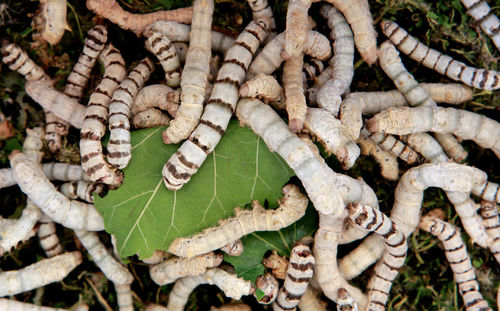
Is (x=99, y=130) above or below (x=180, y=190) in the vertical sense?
above

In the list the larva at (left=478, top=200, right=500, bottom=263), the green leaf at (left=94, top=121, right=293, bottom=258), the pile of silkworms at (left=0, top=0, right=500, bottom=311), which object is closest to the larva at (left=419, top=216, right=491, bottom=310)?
the pile of silkworms at (left=0, top=0, right=500, bottom=311)

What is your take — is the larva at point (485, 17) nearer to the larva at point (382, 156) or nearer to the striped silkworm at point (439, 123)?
the striped silkworm at point (439, 123)

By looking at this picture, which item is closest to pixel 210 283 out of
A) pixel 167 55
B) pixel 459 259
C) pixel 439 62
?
pixel 167 55

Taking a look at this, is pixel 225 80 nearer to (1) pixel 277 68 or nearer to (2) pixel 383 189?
(1) pixel 277 68

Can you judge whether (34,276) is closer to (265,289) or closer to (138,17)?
(265,289)

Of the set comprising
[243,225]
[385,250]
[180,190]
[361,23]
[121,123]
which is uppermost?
[361,23]

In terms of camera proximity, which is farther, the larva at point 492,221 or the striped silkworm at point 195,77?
the larva at point 492,221

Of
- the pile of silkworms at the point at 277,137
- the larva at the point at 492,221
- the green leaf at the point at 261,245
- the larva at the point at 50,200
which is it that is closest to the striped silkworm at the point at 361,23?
the pile of silkworms at the point at 277,137

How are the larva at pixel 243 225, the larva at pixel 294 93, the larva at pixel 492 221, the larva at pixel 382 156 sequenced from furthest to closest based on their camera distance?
the larva at pixel 492 221
the larva at pixel 382 156
the larva at pixel 243 225
the larva at pixel 294 93
